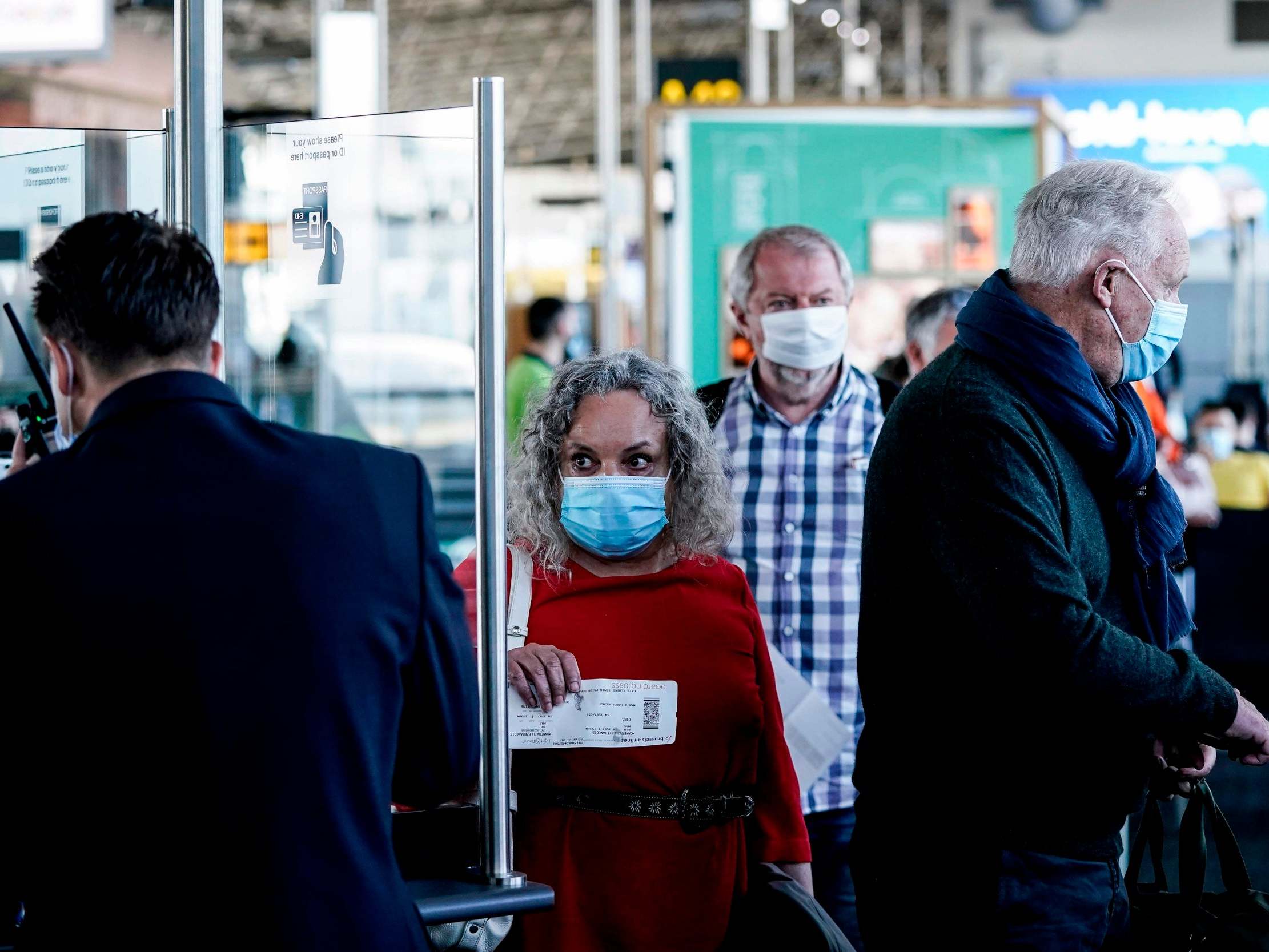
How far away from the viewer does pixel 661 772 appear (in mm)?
2527

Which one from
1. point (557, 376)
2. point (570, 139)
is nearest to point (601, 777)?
point (557, 376)

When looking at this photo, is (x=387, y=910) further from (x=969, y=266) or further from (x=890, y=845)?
(x=969, y=266)

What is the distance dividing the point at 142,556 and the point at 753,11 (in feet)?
43.4

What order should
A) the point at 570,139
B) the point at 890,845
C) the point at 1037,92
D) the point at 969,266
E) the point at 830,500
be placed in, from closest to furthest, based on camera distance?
1. the point at 890,845
2. the point at 830,500
3. the point at 969,266
4. the point at 1037,92
5. the point at 570,139

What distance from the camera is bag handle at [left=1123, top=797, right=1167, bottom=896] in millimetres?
2498

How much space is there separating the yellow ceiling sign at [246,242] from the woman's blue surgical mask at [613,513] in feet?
2.07

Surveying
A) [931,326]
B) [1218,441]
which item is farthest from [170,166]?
[1218,441]

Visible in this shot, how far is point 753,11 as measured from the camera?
46.3ft

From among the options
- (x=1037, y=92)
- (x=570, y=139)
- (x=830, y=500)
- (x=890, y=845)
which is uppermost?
(x=570, y=139)

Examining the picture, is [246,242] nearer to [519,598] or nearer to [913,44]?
[519,598]

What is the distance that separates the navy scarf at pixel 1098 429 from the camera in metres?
2.29

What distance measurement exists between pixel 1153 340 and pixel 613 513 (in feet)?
2.88

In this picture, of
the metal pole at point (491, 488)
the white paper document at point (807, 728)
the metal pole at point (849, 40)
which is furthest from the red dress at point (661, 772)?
the metal pole at point (849, 40)

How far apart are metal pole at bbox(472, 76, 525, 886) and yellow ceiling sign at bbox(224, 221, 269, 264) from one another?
413 mm
